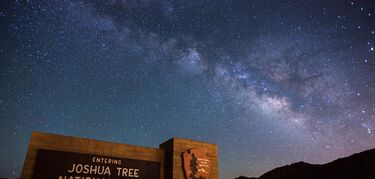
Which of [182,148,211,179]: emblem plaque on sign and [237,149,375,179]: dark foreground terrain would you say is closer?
[182,148,211,179]: emblem plaque on sign

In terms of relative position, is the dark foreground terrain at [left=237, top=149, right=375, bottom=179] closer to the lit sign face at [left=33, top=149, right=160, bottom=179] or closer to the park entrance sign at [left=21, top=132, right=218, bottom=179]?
the park entrance sign at [left=21, top=132, right=218, bottom=179]

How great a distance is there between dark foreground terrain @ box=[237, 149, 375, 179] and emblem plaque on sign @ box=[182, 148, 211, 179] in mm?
44199

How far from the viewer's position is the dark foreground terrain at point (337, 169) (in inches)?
1963

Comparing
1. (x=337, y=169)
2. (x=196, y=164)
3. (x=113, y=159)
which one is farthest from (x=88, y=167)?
(x=337, y=169)

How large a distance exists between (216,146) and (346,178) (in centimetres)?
4877

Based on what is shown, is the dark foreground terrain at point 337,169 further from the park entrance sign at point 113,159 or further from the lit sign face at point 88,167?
the lit sign face at point 88,167

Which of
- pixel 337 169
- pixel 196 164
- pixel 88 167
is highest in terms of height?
pixel 337 169

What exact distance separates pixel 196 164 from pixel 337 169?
177 ft

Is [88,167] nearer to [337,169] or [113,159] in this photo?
[113,159]

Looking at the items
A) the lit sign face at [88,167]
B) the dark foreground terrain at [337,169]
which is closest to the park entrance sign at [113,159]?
the lit sign face at [88,167]

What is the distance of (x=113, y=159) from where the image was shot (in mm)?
13375

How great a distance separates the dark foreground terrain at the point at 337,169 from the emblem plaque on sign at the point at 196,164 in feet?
145

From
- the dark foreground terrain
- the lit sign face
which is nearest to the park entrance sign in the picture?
the lit sign face

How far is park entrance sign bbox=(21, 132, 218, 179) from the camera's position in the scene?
11.8 m
